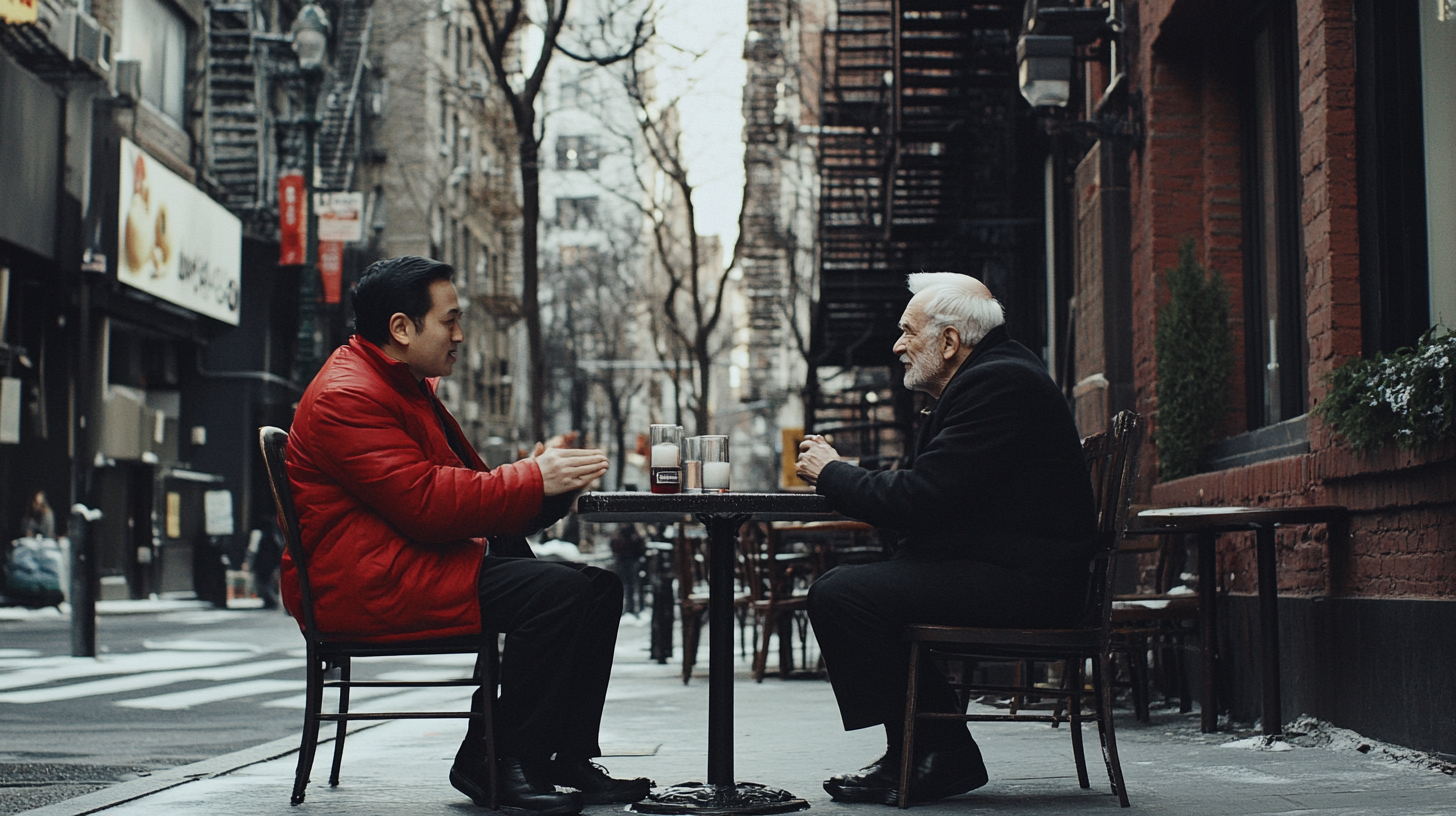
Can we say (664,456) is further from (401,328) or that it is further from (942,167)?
(942,167)

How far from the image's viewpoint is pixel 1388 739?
6.44m

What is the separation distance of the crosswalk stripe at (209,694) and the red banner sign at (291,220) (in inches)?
765

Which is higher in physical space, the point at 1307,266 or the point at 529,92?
the point at 529,92

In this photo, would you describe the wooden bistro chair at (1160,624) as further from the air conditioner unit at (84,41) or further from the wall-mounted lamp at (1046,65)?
the air conditioner unit at (84,41)

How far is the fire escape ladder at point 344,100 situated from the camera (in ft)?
132

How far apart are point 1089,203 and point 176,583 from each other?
2239 centimetres

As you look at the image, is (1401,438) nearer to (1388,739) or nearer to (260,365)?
(1388,739)

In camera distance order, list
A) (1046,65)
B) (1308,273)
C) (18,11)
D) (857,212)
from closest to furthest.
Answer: (1308,273), (1046,65), (18,11), (857,212)

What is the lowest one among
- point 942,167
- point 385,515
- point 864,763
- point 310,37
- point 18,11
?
point 864,763

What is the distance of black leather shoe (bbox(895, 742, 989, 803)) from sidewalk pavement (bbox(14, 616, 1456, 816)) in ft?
0.16

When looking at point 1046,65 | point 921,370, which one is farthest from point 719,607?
point 1046,65

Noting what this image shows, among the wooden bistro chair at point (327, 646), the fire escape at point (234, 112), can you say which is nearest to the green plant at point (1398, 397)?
the wooden bistro chair at point (327, 646)

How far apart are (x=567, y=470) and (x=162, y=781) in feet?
7.36

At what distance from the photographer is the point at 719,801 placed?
4.92 metres
